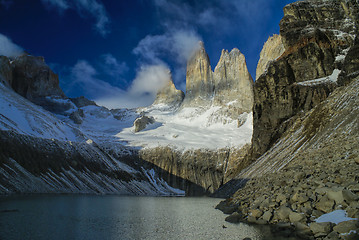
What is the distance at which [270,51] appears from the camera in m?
139

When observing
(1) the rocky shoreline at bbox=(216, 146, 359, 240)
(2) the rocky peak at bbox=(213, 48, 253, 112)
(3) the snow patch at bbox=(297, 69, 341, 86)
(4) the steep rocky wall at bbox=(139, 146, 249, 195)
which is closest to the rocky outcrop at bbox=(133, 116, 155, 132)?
(4) the steep rocky wall at bbox=(139, 146, 249, 195)

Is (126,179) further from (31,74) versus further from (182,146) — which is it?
(31,74)

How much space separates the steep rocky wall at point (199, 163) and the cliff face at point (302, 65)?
1586 inches

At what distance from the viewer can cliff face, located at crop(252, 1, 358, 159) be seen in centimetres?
5900

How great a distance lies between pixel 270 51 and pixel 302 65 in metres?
81.5

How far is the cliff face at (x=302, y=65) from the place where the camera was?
59000 millimetres

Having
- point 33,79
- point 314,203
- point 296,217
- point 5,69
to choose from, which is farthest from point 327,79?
point 33,79

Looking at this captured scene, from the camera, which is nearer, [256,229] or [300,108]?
[256,229]

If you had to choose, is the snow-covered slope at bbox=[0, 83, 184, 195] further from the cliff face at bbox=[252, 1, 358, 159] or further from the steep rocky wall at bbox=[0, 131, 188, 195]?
the cliff face at bbox=[252, 1, 358, 159]

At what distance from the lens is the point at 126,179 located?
92500mm

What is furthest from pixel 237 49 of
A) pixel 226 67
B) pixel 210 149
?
pixel 210 149

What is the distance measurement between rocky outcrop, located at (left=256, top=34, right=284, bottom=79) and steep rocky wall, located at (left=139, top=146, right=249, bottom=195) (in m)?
56.2

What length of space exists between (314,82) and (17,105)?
91.0 metres

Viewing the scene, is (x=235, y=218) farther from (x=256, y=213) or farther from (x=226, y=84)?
(x=226, y=84)
